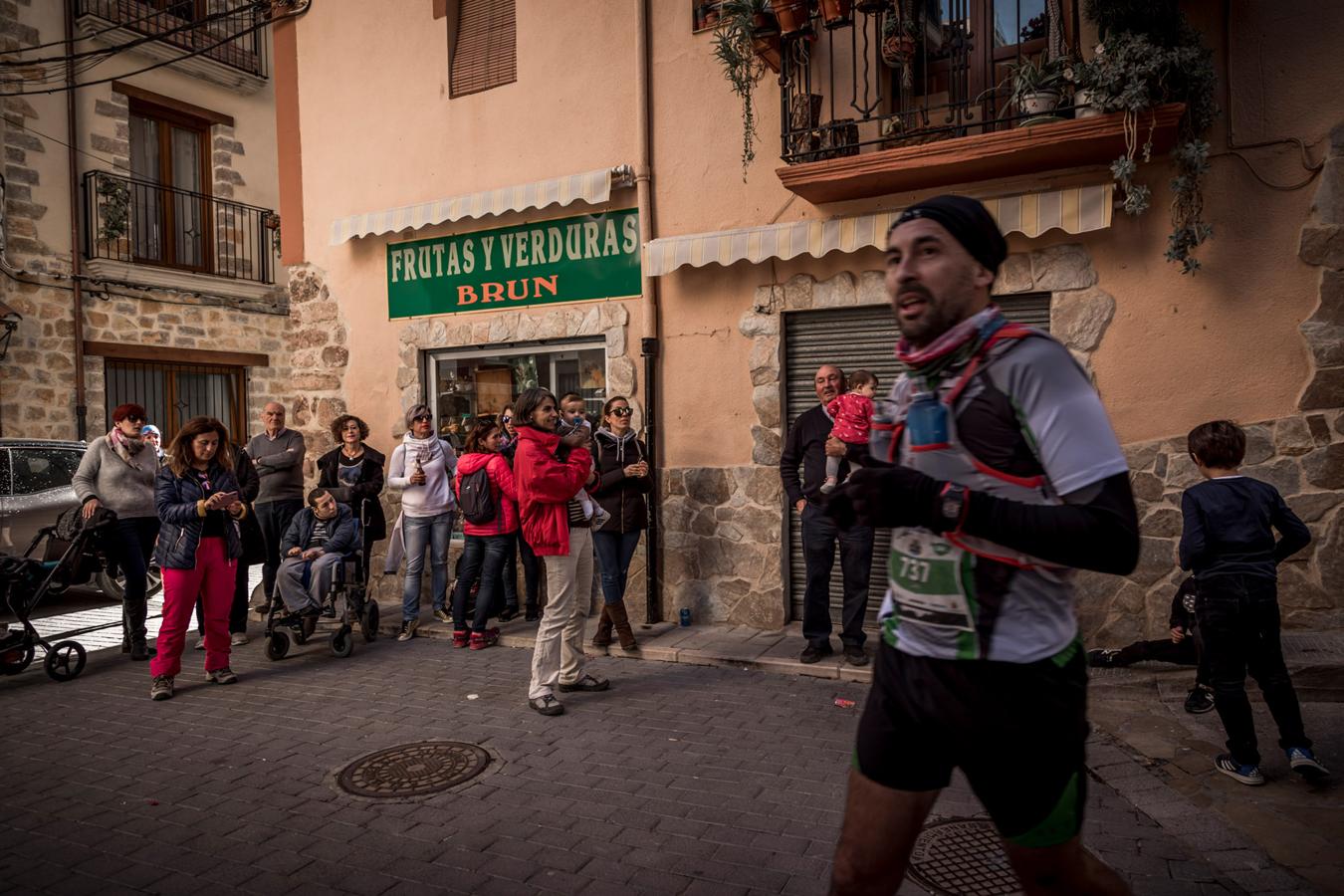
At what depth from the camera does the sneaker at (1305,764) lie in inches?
160

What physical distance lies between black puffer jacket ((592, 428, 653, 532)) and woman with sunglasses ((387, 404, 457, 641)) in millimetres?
1693

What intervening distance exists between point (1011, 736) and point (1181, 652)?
4608 mm

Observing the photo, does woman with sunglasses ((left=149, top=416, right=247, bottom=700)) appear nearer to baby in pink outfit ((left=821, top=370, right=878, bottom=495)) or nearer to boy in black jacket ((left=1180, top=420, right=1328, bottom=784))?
baby in pink outfit ((left=821, top=370, right=878, bottom=495))

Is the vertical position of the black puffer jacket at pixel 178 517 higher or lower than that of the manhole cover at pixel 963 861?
higher

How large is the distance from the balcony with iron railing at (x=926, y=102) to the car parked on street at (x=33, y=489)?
26.4ft

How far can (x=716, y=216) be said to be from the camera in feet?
26.1

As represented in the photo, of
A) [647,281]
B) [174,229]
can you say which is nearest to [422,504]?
[647,281]

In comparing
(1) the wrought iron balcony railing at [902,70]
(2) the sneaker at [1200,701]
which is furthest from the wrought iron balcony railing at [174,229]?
(2) the sneaker at [1200,701]

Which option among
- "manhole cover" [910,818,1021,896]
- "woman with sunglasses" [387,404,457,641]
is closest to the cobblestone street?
"manhole cover" [910,818,1021,896]

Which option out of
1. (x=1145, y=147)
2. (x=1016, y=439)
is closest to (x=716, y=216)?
(x=1145, y=147)

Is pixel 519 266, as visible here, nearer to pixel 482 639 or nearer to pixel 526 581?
pixel 526 581

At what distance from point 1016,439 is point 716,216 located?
6348mm

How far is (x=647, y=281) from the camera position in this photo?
8.12 m

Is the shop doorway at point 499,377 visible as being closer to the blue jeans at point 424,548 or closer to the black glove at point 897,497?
the blue jeans at point 424,548
